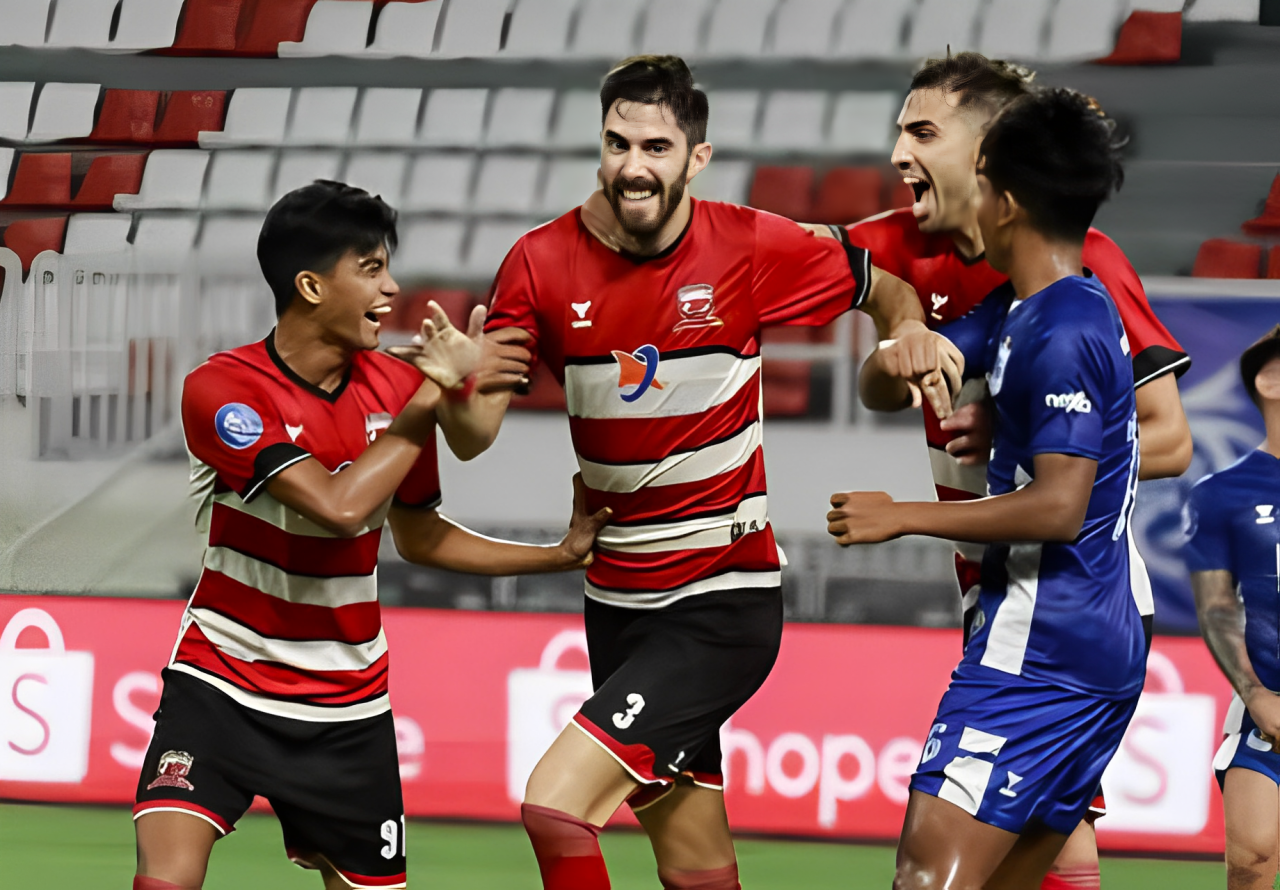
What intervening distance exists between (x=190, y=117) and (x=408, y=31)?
943mm

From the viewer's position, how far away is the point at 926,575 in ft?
17.1

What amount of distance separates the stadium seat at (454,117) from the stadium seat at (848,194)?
4.40ft

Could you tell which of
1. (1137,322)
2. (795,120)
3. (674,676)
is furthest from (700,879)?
(795,120)

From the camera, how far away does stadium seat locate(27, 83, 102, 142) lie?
569 centimetres

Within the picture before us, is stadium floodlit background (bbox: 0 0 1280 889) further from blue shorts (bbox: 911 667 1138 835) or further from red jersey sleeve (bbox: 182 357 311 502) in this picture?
blue shorts (bbox: 911 667 1138 835)

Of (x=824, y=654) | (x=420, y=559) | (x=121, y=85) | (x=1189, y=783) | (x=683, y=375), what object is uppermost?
(x=121, y=85)

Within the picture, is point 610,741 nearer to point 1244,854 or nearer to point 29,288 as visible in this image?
point 1244,854

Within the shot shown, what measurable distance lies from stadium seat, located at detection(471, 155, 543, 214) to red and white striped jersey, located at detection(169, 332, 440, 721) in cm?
291

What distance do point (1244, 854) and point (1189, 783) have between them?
1.30 metres

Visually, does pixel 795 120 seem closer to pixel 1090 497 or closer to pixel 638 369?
pixel 638 369

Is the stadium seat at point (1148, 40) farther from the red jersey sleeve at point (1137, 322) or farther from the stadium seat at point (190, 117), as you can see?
the stadium seat at point (190, 117)

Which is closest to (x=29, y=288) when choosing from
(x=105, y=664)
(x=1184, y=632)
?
(x=105, y=664)

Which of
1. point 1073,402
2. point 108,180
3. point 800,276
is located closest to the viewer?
point 1073,402

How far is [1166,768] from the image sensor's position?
468 cm
